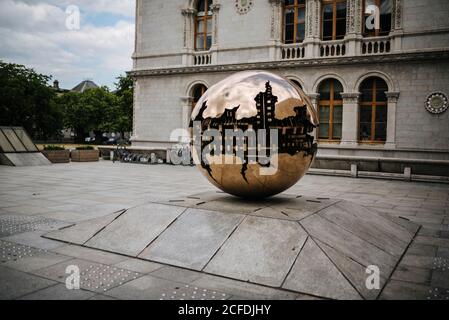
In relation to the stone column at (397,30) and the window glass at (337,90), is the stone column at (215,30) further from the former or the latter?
the stone column at (397,30)

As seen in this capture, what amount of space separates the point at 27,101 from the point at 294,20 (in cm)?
3933

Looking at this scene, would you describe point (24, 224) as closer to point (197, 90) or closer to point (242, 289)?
point (242, 289)

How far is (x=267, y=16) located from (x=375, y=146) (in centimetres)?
930

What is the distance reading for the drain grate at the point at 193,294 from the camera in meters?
3.86

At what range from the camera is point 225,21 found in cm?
2302

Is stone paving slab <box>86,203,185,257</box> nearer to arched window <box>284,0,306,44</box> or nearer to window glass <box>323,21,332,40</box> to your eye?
window glass <box>323,21,332,40</box>

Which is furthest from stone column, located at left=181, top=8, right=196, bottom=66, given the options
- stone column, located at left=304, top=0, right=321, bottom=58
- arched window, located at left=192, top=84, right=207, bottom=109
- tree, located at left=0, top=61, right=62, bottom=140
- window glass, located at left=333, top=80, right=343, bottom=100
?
tree, located at left=0, top=61, right=62, bottom=140

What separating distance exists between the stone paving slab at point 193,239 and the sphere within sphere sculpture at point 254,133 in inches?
26.9

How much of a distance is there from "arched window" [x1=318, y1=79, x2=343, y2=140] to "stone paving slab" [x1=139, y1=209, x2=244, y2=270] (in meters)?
16.3

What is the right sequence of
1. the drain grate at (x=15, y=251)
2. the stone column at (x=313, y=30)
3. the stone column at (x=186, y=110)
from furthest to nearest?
the stone column at (x=186, y=110) → the stone column at (x=313, y=30) → the drain grate at (x=15, y=251)

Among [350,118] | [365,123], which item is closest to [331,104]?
[350,118]

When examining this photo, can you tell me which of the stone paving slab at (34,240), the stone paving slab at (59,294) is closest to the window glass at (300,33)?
the stone paving slab at (34,240)

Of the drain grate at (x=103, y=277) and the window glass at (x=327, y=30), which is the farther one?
the window glass at (x=327, y=30)
